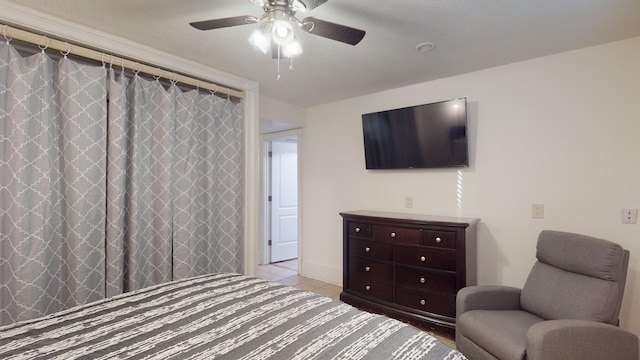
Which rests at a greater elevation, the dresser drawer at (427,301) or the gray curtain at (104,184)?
the gray curtain at (104,184)

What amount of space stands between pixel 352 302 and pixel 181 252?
1.75 metres

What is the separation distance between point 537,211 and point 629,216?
1.78 feet

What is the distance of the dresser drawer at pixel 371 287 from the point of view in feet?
9.47

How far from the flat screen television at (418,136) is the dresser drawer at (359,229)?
71 centimetres

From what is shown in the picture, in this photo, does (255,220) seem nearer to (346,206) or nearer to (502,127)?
(346,206)

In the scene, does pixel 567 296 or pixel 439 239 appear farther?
pixel 439 239

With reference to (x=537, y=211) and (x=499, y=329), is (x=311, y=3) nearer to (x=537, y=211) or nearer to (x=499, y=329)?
(x=499, y=329)

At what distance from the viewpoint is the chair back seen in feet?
5.78

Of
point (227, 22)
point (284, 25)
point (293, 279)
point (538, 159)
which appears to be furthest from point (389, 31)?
point (293, 279)

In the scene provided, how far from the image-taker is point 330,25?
1502 millimetres

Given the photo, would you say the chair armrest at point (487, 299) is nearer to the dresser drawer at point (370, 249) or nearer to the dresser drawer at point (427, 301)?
the dresser drawer at point (427, 301)

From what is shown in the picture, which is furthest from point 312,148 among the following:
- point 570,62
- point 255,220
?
point 570,62

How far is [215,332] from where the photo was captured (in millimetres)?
1203

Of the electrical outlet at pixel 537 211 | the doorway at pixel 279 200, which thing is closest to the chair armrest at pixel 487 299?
the electrical outlet at pixel 537 211
